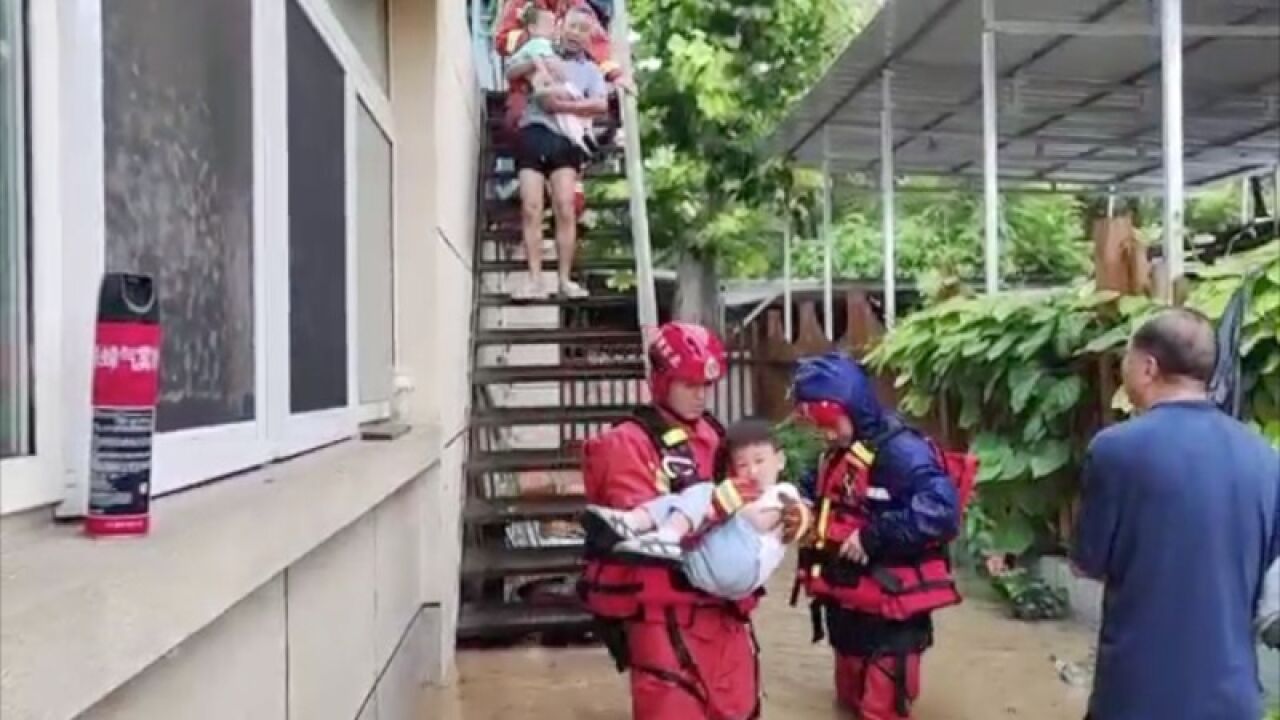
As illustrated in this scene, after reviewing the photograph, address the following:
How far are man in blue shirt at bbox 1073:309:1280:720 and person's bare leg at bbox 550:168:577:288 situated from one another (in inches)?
185

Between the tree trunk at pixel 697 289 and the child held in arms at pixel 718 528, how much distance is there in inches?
373

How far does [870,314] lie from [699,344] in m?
7.33

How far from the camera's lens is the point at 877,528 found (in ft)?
15.9

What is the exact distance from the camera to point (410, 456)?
4449 mm

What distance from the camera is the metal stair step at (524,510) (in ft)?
22.7

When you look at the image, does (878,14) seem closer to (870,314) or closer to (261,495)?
(870,314)

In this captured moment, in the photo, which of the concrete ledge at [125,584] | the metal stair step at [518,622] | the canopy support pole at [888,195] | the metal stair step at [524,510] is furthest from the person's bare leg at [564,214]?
the concrete ledge at [125,584]

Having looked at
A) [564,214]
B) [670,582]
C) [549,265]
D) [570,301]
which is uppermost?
[564,214]

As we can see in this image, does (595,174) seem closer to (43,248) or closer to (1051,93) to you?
(1051,93)

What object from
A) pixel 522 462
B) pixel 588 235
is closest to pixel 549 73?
pixel 588 235

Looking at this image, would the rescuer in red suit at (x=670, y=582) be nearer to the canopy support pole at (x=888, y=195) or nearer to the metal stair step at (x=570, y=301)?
the metal stair step at (x=570, y=301)

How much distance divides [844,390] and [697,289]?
8965 millimetres

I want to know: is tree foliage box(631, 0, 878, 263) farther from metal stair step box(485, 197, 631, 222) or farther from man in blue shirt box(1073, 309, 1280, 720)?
man in blue shirt box(1073, 309, 1280, 720)

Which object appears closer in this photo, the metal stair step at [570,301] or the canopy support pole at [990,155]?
the metal stair step at [570,301]
